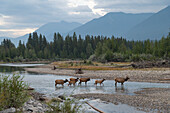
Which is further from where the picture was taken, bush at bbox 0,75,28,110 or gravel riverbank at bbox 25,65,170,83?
gravel riverbank at bbox 25,65,170,83

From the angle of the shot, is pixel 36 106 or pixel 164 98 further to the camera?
pixel 164 98

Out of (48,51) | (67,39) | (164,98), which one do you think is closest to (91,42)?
(67,39)

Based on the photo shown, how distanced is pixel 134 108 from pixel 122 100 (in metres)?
2.81

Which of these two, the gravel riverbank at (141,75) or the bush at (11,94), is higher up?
the bush at (11,94)

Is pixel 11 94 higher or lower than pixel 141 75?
higher

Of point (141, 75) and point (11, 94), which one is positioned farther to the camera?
point (141, 75)

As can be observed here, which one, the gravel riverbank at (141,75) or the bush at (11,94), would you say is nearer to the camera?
the bush at (11,94)

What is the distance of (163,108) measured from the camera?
16.3m

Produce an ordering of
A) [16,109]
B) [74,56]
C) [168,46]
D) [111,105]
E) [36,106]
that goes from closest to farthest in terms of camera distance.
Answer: [16,109] → [36,106] → [111,105] → [168,46] → [74,56]

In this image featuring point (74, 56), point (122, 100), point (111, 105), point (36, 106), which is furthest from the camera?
point (74, 56)

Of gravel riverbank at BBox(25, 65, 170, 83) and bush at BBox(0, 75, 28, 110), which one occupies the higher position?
bush at BBox(0, 75, 28, 110)

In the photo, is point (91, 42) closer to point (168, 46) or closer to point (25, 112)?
point (168, 46)

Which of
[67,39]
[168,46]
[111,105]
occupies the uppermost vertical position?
[67,39]

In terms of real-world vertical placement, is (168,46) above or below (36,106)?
above
